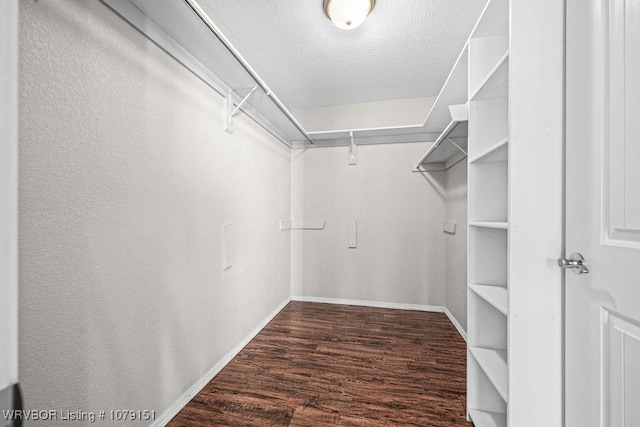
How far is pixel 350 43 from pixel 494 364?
2387 mm

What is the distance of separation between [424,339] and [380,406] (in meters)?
1.06

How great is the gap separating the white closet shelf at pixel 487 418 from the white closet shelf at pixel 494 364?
0.85 ft

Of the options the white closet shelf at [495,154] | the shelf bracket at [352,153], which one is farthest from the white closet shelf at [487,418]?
the shelf bracket at [352,153]

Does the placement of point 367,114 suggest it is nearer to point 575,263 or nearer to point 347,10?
point 347,10

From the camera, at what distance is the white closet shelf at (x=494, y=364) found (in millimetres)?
1231

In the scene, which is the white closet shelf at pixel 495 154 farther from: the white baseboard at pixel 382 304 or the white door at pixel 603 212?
the white baseboard at pixel 382 304

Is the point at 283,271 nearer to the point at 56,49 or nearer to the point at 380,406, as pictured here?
the point at 380,406

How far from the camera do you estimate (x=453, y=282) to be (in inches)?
114

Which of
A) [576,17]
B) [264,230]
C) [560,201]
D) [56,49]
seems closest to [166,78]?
[56,49]

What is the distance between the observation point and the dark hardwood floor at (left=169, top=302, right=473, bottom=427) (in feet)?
5.13

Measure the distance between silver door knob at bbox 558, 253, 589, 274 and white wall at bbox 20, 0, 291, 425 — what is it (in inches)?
70.0

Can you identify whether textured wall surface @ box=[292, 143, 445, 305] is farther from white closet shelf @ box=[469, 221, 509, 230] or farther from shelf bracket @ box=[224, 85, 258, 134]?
white closet shelf @ box=[469, 221, 509, 230]

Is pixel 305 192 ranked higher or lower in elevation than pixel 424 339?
higher

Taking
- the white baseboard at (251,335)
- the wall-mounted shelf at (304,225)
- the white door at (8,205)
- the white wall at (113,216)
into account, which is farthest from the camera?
the wall-mounted shelf at (304,225)
